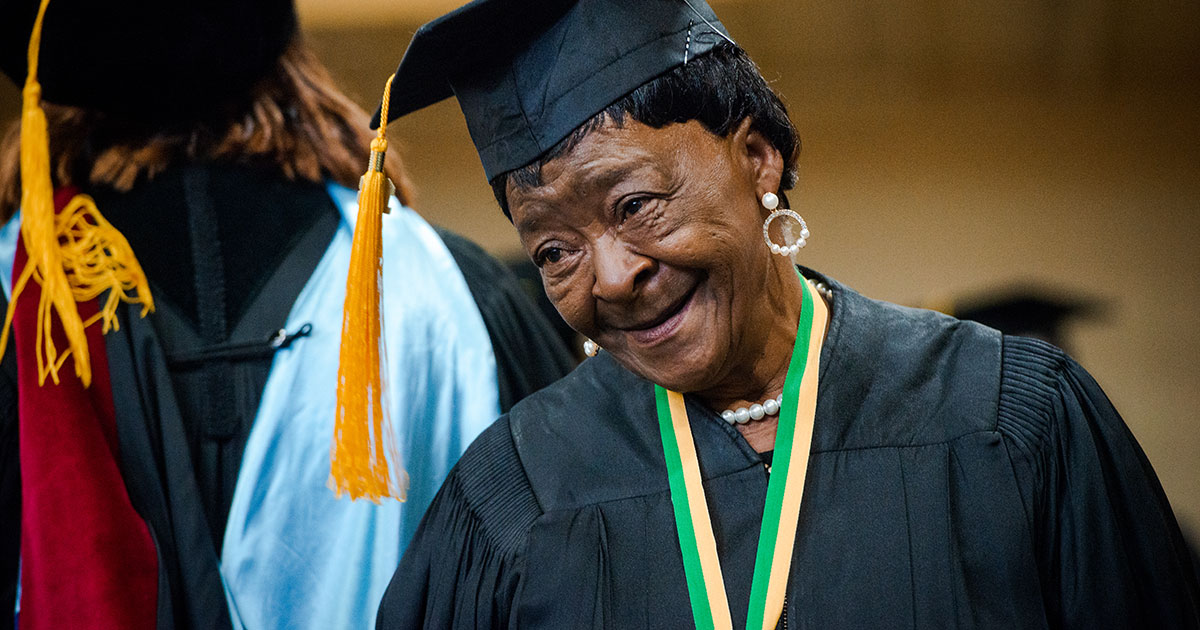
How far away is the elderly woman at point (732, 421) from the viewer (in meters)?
1.24

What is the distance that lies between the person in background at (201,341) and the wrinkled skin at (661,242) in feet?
1.79

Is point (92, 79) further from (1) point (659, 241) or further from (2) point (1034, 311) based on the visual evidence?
(2) point (1034, 311)

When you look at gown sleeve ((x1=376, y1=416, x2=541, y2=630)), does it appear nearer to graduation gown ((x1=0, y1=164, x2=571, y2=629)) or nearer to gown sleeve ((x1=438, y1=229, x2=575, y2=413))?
graduation gown ((x1=0, y1=164, x2=571, y2=629))

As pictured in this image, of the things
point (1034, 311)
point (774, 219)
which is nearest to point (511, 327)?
point (774, 219)

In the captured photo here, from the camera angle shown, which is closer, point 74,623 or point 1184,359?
point 74,623

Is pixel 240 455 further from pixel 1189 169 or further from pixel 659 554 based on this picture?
pixel 1189 169

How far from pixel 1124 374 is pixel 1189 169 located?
22.1 inches

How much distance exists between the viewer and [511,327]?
1.95 metres

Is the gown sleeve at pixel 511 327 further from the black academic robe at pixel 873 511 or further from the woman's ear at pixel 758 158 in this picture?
the woman's ear at pixel 758 158

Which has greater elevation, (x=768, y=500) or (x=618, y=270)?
(x=618, y=270)

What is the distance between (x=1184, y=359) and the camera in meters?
2.84

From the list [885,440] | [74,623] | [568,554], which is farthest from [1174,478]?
[74,623]

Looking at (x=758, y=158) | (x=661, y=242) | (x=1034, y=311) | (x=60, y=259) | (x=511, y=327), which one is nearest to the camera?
(x=661, y=242)

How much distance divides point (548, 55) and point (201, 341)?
898 millimetres
